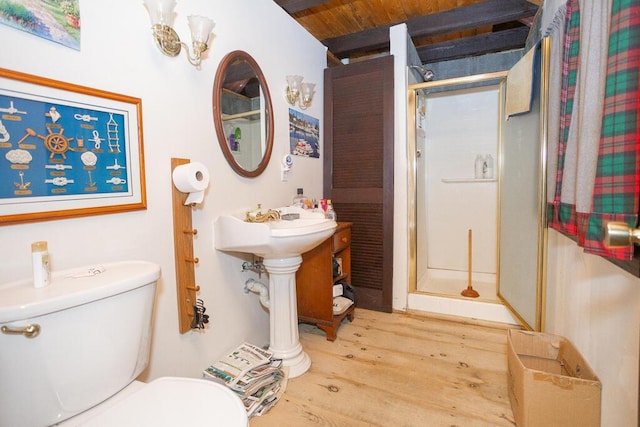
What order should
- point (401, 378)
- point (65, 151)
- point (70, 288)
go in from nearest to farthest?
1. point (70, 288)
2. point (65, 151)
3. point (401, 378)

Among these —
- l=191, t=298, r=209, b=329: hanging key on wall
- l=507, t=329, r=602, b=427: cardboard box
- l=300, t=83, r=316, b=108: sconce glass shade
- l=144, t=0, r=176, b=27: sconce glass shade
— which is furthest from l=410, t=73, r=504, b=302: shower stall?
l=144, t=0, r=176, b=27: sconce glass shade

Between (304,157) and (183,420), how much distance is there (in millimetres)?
A: 1874

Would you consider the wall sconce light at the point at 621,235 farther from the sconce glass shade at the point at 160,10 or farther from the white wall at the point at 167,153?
the sconce glass shade at the point at 160,10

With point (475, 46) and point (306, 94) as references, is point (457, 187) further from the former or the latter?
point (306, 94)

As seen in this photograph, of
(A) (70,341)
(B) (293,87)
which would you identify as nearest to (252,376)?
(A) (70,341)

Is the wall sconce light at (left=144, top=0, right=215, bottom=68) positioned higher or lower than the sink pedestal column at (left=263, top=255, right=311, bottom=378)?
higher

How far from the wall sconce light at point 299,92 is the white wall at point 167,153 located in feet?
0.26

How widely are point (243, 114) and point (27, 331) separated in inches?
54.7

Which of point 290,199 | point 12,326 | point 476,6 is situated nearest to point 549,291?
point 290,199

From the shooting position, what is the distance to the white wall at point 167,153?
3.21ft

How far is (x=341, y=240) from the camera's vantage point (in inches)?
88.2

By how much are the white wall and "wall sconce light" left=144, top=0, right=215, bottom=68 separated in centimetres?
3

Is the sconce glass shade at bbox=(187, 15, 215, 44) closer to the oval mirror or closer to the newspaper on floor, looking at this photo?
the oval mirror

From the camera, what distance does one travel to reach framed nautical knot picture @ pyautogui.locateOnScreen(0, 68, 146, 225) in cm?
88
